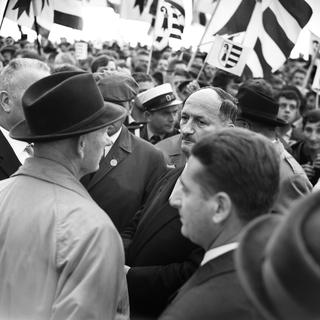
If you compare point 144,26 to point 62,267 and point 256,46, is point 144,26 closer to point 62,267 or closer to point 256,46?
point 256,46

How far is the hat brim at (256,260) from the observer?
1132 millimetres

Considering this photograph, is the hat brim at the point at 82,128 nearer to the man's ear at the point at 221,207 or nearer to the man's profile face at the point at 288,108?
the man's ear at the point at 221,207

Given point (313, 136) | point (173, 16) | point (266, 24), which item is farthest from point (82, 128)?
point (173, 16)

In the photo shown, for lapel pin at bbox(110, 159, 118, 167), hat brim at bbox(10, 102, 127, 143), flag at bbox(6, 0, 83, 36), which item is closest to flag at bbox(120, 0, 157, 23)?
flag at bbox(6, 0, 83, 36)

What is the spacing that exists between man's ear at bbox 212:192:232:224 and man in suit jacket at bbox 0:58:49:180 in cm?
228

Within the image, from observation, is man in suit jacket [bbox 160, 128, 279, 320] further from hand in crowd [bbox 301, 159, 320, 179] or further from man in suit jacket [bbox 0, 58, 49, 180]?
hand in crowd [bbox 301, 159, 320, 179]

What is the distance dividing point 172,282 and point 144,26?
998cm

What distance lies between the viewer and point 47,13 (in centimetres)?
853

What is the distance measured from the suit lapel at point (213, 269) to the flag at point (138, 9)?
29.6 feet

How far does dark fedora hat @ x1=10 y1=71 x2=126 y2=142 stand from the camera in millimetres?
2768

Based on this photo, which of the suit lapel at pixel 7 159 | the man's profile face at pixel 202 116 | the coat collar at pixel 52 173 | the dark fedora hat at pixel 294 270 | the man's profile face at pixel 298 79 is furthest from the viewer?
the man's profile face at pixel 298 79

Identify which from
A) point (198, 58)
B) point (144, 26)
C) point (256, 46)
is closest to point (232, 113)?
point (256, 46)

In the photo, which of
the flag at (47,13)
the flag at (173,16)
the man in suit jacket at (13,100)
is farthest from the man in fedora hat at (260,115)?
the flag at (173,16)

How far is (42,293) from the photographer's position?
8.36ft
